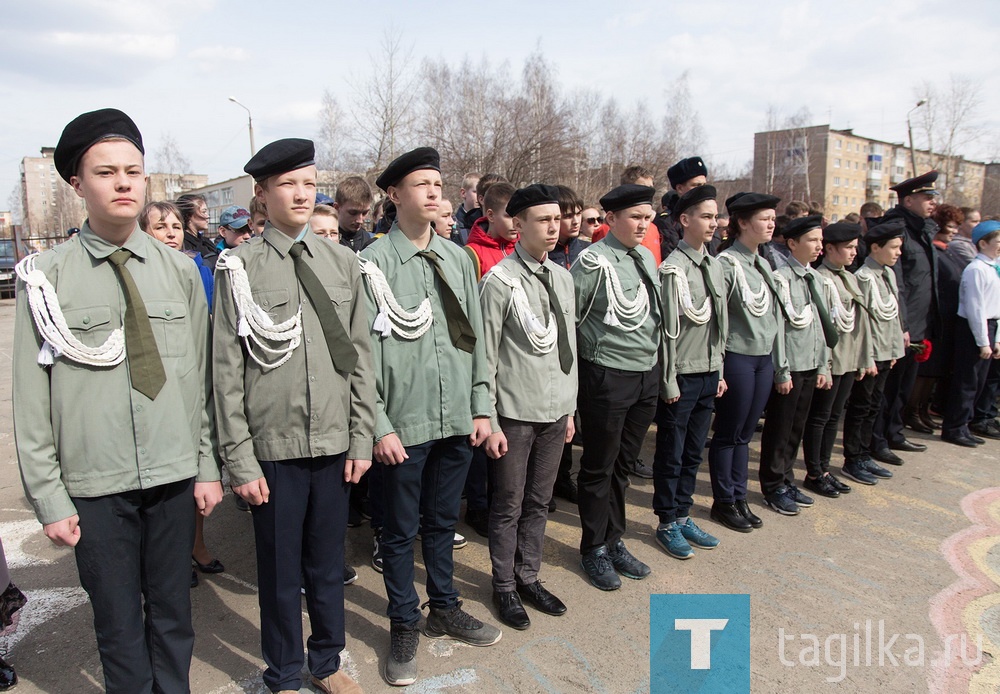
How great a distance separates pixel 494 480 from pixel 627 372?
3.21ft

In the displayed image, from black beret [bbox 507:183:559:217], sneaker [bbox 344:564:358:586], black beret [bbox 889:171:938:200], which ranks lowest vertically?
sneaker [bbox 344:564:358:586]

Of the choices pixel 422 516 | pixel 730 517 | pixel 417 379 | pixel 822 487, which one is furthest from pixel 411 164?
pixel 822 487

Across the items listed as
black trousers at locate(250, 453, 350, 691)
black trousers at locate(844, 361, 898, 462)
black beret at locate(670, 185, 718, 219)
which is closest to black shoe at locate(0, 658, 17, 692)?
black trousers at locate(250, 453, 350, 691)

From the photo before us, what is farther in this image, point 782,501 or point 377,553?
point 782,501

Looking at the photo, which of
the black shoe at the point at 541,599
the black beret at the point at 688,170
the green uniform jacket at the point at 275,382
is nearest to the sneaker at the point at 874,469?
the black beret at the point at 688,170

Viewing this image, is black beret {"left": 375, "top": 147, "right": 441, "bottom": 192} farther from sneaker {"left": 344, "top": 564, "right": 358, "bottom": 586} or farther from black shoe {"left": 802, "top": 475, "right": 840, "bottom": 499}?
black shoe {"left": 802, "top": 475, "right": 840, "bottom": 499}

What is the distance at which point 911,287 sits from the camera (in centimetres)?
618

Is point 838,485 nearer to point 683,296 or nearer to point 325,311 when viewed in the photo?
point 683,296

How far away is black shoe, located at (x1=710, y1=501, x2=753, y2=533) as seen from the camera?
4.39 m

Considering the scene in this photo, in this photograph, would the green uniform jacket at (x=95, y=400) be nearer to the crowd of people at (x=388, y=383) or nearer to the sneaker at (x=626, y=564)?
the crowd of people at (x=388, y=383)

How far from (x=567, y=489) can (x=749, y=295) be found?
200cm

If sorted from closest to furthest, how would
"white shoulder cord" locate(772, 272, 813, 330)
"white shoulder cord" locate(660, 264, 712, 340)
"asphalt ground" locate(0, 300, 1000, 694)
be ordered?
1. "asphalt ground" locate(0, 300, 1000, 694)
2. "white shoulder cord" locate(660, 264, 712, 340)
3. "white shoulder cord" locate(772, 272, 813, 330)

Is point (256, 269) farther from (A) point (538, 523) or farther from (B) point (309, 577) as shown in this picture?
(A) point (538, 523)

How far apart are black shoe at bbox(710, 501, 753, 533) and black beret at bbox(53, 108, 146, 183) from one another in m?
4.09
